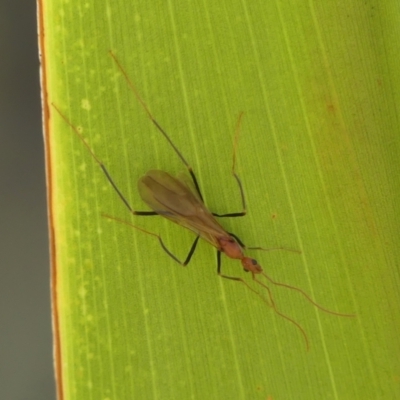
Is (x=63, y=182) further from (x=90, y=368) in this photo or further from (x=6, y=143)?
(x=6, y=143)

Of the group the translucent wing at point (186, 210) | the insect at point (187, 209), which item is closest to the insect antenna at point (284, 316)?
the insect at point (187, 209)

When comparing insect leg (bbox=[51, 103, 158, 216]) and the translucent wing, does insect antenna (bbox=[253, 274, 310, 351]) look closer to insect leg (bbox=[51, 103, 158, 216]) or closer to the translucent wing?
the translucent wing

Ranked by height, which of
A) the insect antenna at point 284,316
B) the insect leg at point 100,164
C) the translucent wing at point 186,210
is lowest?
the insect antenna at point 284,316

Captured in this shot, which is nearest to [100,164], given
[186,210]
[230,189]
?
[186,210]

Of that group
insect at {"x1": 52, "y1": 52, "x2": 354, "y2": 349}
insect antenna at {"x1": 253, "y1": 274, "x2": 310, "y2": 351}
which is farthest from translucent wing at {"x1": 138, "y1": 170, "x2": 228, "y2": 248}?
insect antenna at {"x1": 253, "y1": 274, "x2": 310, "y2": 351}

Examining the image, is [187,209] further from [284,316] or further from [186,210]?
[284,316]

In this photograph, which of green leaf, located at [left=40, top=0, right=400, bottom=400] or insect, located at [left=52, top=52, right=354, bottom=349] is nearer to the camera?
green leaf, located at [left=40, top=0, right=400, bottom=400]

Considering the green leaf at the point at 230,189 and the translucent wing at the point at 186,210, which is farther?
the translucent wing at the point at 186,210

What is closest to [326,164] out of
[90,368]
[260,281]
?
[260,281]

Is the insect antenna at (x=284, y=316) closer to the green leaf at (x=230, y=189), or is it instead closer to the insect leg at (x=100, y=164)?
the green leaf at (x=230, y=189)
